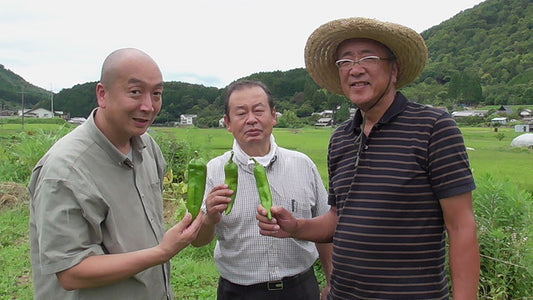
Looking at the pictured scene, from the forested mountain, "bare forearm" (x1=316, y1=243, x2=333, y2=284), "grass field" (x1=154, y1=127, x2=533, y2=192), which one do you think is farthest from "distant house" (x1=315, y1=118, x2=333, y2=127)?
"bare forearm" (x1=316, y1=243, x2=333, y2=284)

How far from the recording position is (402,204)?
235cm

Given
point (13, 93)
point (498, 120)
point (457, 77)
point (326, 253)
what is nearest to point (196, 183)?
point (326, 253)

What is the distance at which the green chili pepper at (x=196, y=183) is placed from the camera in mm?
2840

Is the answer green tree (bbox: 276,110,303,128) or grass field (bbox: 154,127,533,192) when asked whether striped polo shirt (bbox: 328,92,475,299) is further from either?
green tree (bbox: 276,110,303,128)

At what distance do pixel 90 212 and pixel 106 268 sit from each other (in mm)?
312

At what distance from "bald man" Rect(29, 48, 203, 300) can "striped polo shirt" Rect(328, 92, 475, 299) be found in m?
0.96

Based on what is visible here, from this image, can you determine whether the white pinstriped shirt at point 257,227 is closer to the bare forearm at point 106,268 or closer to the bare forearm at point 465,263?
the bare forearm at point 106,268

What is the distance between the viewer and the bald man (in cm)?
223

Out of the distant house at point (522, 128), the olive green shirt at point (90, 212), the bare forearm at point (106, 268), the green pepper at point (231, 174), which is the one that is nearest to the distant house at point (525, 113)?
the distant house at point (522, 128)

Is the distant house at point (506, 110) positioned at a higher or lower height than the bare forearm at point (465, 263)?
higher

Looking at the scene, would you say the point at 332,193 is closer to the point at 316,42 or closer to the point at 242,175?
the point at 242,175

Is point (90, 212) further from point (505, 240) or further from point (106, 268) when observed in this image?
point (505, 240)

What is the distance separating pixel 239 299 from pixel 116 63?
1.79m

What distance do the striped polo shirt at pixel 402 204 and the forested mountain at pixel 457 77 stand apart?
38952 millimetres
